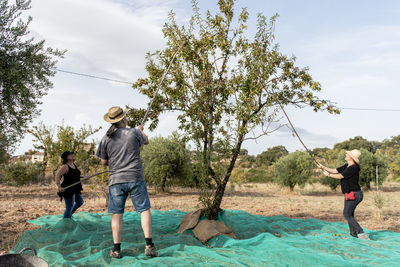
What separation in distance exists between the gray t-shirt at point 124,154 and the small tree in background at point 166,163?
11.3 metres

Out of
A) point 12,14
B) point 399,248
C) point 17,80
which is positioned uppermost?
point 12,14

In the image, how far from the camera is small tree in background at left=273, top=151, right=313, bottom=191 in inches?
821

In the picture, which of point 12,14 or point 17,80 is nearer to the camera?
point 17,80

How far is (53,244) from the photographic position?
5.27 metres

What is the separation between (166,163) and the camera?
16.6m

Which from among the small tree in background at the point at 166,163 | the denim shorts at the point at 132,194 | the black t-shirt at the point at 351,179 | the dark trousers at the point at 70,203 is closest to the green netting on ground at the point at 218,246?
the dark trousers at the point at 70,203

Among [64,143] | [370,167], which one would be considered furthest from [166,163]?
[370,167]

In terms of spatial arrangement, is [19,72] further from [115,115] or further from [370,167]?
[370,167]

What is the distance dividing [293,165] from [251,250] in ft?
55.1

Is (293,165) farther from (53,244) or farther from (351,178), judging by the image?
(53,244)

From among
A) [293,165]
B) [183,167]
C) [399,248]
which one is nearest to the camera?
[399,248]

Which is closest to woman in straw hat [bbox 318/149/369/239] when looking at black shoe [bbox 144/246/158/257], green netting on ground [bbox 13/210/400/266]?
green netting on ground [bbox 13/210/400/266]

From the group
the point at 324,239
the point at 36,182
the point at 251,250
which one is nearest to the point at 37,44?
the point at 251,250

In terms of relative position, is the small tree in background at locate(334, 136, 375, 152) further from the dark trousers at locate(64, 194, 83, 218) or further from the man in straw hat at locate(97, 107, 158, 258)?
the man in straw hat at locate(97, 107, 158, 258)
